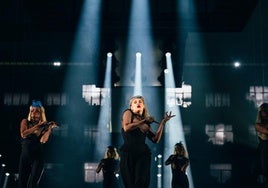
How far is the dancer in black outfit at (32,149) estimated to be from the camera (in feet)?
19.0

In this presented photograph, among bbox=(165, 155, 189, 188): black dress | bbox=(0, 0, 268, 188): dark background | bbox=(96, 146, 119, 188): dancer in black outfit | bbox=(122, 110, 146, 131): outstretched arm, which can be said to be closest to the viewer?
bbox=(122, 110, 146, 131): outstretched arm

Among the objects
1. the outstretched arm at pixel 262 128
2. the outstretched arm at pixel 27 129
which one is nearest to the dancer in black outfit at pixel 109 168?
the outstretched arm at pixel 27 129

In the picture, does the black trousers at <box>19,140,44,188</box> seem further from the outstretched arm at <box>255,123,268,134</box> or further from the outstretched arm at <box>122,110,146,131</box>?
the outstretched arm at <box>255,123,268,134</box>

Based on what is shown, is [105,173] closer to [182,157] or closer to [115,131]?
[182,157]

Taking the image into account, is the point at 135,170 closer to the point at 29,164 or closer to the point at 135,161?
the point at 135,161

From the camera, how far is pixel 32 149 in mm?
5867

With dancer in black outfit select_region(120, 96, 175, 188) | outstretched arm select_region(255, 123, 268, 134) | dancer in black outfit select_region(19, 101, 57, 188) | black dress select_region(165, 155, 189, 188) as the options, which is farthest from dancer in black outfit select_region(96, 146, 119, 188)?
outstretched arm select_region(255, 123, 268, 134)

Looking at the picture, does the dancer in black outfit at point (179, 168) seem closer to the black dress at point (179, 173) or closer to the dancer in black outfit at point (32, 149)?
the black dress at point (179, 173)

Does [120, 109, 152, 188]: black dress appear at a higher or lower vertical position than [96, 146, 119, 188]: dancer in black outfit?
higher

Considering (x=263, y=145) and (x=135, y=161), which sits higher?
(x=263, y=145)

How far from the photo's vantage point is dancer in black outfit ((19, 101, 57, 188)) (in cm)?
580

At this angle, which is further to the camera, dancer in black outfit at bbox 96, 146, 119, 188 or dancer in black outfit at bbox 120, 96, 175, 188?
dancer in black outfit at bbox 96, 146, 119, 188

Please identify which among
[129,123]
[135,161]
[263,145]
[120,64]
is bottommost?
[135,161]

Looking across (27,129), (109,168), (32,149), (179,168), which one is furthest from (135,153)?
(109,168)
